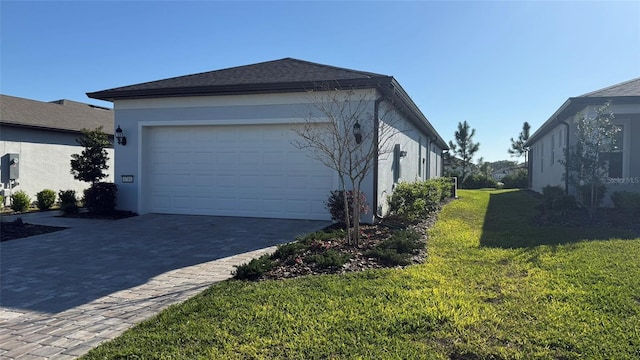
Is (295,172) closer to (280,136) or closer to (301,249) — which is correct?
(280,136)

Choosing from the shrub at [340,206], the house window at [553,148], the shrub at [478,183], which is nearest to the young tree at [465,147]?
the shrub at [478,183]

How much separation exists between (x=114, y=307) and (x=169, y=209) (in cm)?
746

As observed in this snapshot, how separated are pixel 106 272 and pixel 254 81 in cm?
600

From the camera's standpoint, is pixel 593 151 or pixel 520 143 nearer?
pixel 593 151

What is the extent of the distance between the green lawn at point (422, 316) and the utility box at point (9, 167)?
44.3ft

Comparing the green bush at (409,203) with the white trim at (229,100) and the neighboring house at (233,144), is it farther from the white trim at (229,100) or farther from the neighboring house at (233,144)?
the white trim at (229,100)

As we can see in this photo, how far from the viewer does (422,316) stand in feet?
12.5

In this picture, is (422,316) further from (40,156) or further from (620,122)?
(40,156)

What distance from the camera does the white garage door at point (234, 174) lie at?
34.1ft

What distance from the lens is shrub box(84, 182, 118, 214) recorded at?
11.1 meters

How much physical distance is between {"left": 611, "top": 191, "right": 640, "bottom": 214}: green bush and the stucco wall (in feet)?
61.3

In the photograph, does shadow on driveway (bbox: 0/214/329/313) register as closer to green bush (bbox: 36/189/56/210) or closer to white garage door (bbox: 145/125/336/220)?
white garage door (bbox: 145/125/336/220)

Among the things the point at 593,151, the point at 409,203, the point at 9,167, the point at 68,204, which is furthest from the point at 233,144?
the point at 9,167

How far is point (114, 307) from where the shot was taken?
14.1ft
